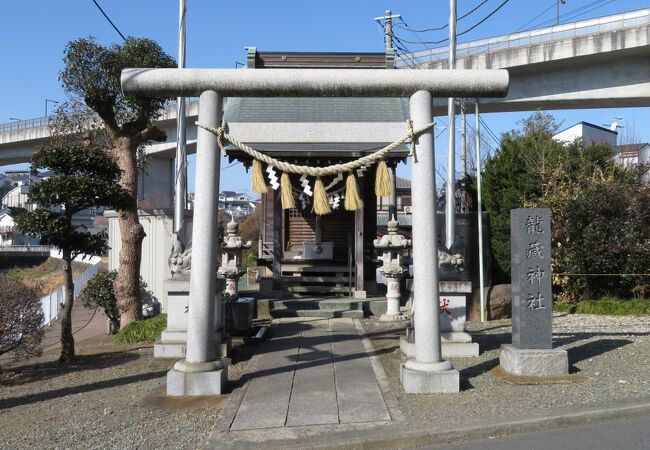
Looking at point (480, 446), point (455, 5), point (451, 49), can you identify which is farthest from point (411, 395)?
point (455, 5)

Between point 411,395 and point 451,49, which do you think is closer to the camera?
point 411,395

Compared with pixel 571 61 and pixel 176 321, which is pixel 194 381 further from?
pixel 571 61

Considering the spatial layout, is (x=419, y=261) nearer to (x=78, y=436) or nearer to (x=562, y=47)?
(x=78, y=436)

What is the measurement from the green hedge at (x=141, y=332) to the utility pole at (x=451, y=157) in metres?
6.74

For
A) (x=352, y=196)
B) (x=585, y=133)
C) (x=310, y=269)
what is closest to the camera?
(x=352, y=196)

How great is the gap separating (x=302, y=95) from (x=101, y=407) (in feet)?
15.2

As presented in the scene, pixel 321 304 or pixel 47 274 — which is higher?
pixel 321 304

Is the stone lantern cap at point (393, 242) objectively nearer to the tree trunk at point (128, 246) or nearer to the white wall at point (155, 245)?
the tree trunk at point (128, 246)

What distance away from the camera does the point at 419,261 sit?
705 cm

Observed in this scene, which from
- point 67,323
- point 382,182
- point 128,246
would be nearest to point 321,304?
point 128,246

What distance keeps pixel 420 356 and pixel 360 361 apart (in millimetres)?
1836

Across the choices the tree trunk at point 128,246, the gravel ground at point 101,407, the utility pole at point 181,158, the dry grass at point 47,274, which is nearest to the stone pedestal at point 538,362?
the gravel ground at point 101,407

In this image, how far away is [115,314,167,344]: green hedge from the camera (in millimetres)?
11461

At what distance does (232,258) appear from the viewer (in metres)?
11.8
